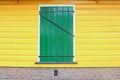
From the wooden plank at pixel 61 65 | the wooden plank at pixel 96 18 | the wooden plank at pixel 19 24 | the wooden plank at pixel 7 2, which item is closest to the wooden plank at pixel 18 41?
the wooden plank at pixel 19 24

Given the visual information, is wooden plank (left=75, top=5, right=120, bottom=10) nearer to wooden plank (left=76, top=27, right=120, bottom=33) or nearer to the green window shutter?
the green window shutter

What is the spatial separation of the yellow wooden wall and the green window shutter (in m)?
0.18

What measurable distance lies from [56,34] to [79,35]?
0.67m

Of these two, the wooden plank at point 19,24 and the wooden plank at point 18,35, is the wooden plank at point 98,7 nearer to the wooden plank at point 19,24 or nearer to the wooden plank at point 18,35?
the wooden plank at point 19,24

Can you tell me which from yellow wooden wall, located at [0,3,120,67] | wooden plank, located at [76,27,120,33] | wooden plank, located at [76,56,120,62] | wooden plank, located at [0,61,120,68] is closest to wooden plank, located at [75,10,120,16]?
yellow wooden wall, located at [0,3,120,67]

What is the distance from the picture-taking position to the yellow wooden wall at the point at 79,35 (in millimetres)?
9727

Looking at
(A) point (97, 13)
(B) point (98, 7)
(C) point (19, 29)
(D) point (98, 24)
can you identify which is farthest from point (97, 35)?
(C) point (19, 29)

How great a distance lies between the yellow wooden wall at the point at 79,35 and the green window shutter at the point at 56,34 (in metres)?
0.18

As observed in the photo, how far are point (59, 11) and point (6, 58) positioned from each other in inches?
81.6

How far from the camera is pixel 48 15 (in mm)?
9867

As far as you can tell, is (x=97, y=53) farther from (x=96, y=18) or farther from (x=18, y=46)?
(x=18, y=46)

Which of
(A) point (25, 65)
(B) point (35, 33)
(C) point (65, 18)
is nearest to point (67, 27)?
(C) point (65, 18)

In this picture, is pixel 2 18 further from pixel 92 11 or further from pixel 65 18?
pixel 92 11

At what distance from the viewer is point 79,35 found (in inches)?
384
